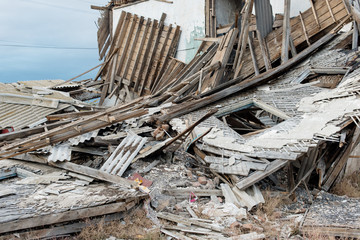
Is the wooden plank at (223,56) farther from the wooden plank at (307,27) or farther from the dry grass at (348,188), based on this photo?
the dry grass at (348,188)

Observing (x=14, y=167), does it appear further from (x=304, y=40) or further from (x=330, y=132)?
(x=304, y=40)

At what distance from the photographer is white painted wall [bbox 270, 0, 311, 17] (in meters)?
11.3

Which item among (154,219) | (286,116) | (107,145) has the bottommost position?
(154,219)

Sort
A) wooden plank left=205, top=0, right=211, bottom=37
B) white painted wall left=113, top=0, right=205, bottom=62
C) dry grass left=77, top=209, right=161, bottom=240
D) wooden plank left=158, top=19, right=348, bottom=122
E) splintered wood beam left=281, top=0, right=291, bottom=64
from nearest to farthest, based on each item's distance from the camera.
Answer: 1. dry grass left=77, top=209, right=161, bottom=240
2. wooden plank left=158, top=19, right=348, bottom=122
3. splintered wood beam left=281, top=0, right=291, bottom=64
4. wooden plank left=205, top=0, right=211, bottom=37
5. white painted wall left=113, top=0, right=205, bottom=62

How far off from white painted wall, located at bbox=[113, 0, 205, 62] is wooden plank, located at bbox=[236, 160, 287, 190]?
935cm

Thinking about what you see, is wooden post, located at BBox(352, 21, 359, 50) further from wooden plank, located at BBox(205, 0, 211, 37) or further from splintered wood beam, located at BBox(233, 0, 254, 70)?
wooden plank, located at BBox(205, 0, 211, 37)

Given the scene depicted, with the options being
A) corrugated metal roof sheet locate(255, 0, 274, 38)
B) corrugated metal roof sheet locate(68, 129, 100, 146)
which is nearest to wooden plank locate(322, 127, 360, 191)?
corrugated metal roof sheet locate(68, 129, 100, 146)

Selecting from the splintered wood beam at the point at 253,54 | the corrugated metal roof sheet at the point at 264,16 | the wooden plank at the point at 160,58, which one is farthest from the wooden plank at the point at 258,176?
the wooden plank at the point at 160,58

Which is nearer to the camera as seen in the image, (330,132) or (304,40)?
(330,132)

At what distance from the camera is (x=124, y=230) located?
15.1 feet

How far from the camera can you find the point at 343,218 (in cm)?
495

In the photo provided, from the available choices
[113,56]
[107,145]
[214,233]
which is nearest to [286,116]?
[214,233]

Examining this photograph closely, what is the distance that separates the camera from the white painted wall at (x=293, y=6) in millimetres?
11290

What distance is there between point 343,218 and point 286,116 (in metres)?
2.72
